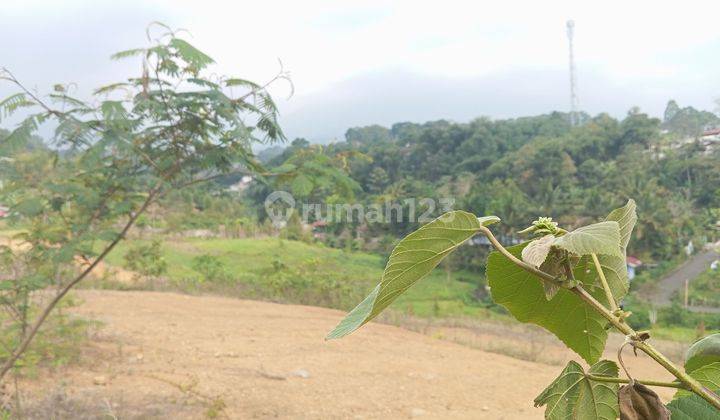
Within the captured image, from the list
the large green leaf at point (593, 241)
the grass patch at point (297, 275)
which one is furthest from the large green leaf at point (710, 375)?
the grass patch at point (297, 275)

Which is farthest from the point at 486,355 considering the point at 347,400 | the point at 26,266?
the point at 26,266

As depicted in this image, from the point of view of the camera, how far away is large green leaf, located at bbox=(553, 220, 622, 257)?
307mm

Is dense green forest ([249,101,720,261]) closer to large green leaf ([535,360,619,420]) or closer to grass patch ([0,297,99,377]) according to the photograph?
grass patch ([0,297,99,377])

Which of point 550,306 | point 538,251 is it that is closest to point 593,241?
point 538,251

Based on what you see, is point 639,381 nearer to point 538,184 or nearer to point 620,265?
point 620,265

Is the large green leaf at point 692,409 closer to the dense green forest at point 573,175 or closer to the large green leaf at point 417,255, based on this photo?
the large green leaf at point 417,255

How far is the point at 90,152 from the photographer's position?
2234 mm

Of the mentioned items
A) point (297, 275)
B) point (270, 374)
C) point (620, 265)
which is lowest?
point (297, 275)

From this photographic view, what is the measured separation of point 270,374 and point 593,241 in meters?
3.67

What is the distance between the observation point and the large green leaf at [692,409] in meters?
0.36

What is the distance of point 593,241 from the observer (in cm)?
32

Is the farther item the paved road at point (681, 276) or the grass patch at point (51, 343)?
the paved road at point (681, 276)

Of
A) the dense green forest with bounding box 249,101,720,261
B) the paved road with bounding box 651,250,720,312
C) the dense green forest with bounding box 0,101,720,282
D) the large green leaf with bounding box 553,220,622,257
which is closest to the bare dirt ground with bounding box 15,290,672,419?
the large green leaf with bounding box 553,220,622,257

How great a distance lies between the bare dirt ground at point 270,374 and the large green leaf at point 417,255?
2415 millimetres
